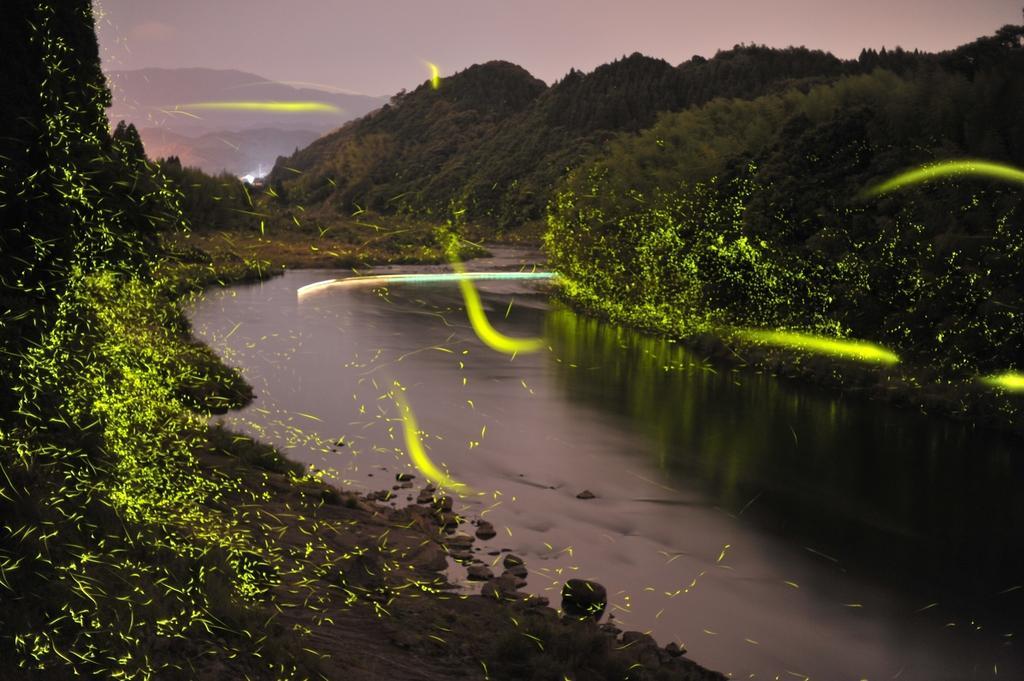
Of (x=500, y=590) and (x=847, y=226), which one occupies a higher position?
(x=847, y=226)

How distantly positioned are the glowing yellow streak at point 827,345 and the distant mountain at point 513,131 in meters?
46.9

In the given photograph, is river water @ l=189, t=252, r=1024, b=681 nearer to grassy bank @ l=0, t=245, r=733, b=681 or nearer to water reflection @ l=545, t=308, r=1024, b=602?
water reflection @ l=545, t=308, r=1024, b=602

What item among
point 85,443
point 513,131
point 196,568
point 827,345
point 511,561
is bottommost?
point 511,561

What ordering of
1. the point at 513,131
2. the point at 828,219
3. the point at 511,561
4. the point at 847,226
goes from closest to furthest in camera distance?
1. the point at 511,561
2. the point at 847,226
3. the point at 828,219
4. the point at 513,131

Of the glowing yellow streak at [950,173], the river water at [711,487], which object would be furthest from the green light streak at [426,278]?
the glowing yellow streak at [950,173]

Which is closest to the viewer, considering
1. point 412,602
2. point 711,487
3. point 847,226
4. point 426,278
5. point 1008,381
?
point 412,602

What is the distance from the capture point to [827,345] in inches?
853

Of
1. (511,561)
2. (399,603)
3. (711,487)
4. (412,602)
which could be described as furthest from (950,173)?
(399,603)

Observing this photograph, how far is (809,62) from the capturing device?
94.9 metres

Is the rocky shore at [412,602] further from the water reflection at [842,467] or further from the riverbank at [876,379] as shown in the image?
the riverbank at [876,379]

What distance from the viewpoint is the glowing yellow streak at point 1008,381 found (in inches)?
675

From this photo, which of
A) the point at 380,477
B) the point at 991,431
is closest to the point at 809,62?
the point at 991,431

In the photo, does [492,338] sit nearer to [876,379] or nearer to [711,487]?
[876,379]

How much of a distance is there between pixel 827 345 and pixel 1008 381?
4.74m
